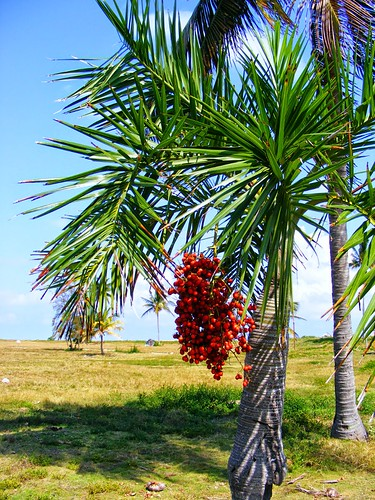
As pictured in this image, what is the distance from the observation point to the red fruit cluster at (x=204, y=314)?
14.1 feet

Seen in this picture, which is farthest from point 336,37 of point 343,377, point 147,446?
point 147,446

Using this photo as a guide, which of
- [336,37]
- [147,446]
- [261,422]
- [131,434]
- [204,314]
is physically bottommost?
[147,446]

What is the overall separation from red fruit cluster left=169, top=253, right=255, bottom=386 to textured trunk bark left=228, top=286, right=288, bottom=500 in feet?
5.19

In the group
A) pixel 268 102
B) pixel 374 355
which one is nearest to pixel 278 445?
pixel 268 102

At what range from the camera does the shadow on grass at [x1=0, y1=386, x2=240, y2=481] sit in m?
9.46

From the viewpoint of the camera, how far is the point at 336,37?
1011 centimetres

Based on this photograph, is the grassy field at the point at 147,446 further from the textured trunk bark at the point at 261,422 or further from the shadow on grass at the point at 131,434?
the textured trunk bark at the point at 261,422

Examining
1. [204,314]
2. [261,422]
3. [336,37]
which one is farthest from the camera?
[336,37]

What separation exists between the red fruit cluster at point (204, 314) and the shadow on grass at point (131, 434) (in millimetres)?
5209

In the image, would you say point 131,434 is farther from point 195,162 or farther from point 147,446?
point 195,162

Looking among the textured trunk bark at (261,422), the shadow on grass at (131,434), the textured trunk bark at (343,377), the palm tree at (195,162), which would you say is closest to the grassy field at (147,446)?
the shadow on grass at (131,434)

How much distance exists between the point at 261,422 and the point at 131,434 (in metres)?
6.06

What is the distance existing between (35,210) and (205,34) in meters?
9.11

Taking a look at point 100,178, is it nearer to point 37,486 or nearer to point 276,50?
point 276,50
